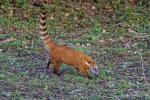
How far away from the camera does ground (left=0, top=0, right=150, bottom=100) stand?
785 centimetres

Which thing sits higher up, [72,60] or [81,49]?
[72,60]

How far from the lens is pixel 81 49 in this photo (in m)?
11.0

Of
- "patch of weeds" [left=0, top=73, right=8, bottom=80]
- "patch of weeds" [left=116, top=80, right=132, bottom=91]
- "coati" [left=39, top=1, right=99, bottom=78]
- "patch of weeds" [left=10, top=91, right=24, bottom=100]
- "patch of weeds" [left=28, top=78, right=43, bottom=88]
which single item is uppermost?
"coati" [left=39, top=1, right=99, bottom=78]

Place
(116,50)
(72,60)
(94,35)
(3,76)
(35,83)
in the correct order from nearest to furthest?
(35,83)
(3,76)
(72,60)
(116,50)
(94,35)

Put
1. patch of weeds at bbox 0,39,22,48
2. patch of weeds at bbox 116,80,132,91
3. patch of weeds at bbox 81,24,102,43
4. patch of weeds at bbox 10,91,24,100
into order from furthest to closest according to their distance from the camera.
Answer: patch of weeds at bbox 81,24,102,43 < patch of weeds at bbox 0,39,22,48 < patch of weeds at bbox 116,80,132,91 < patch of weeds at bbox 10,91,24,100

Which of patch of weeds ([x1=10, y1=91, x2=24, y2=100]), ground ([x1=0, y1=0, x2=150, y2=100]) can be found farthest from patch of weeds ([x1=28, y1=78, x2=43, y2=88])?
patch of weeds ([x1=10, y1=91, x2=24, y2=100])

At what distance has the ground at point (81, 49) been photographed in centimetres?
785

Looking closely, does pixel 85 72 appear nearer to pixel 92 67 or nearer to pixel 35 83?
pixel 92 67

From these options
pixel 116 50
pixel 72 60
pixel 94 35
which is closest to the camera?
pixel 72 60

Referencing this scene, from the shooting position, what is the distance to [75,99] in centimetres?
736

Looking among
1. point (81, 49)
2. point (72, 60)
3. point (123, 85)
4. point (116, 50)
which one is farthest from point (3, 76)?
point (116, 50)

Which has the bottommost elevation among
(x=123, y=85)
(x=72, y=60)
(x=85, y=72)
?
(x=123, y=85)

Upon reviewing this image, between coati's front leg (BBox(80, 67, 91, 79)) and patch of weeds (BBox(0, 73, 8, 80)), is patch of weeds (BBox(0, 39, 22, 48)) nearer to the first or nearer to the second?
patch of weeds (BBox(0, 73, 8, 80))

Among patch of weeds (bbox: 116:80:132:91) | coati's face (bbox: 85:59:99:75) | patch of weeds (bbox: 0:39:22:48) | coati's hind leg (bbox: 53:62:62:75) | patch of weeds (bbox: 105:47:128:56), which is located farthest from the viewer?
patch of weeds (bbox: 0:39:22:48)
